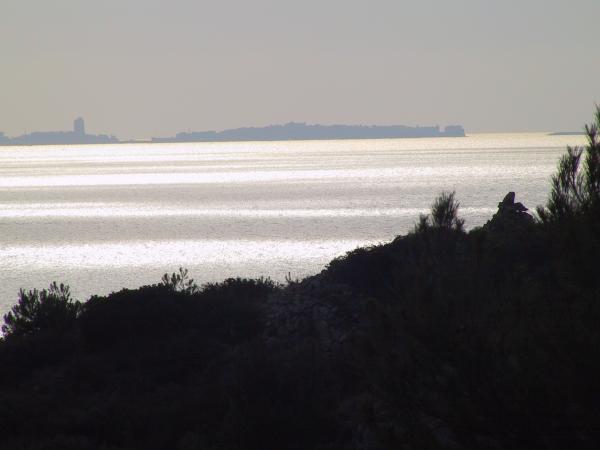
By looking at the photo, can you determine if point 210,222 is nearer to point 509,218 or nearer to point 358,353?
point 509,218

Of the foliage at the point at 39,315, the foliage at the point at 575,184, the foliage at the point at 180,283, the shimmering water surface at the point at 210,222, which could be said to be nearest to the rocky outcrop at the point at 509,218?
the foliage at the point at 180,283

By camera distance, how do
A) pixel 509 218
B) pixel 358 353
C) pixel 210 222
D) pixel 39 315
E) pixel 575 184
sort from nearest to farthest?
pixel 575 184
pixel 358 353
pixel 509 218
pixel 39 315
pixel 210 222

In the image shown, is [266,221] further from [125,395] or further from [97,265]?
[125,395]

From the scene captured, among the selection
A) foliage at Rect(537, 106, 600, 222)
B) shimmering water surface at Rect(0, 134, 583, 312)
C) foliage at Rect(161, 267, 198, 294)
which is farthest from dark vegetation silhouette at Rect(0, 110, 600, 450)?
shimmering water surface at Rect(0, 134, 583, 312)

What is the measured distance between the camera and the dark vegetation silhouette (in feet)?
20.0

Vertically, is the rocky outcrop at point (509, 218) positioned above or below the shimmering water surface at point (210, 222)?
above

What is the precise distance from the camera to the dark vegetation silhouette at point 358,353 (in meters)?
6.11

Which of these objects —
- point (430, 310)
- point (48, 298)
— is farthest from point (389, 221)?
point (430, 310)

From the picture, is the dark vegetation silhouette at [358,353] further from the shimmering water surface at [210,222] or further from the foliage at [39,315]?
the shimmering water surface at [210,222]

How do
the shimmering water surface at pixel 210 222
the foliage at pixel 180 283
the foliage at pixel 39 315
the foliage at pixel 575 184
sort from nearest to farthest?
the foliage at pixel 575 184
the foliage at pixel 39 315
the foliage at pixel 180 283
the shimmering water surface at pixel 210 222

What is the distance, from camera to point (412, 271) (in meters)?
7.99

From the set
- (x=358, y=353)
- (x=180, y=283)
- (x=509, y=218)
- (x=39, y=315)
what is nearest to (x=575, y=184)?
(x=358, y=353)

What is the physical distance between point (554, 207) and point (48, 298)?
47.1 ft

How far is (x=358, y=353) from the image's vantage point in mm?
8680
